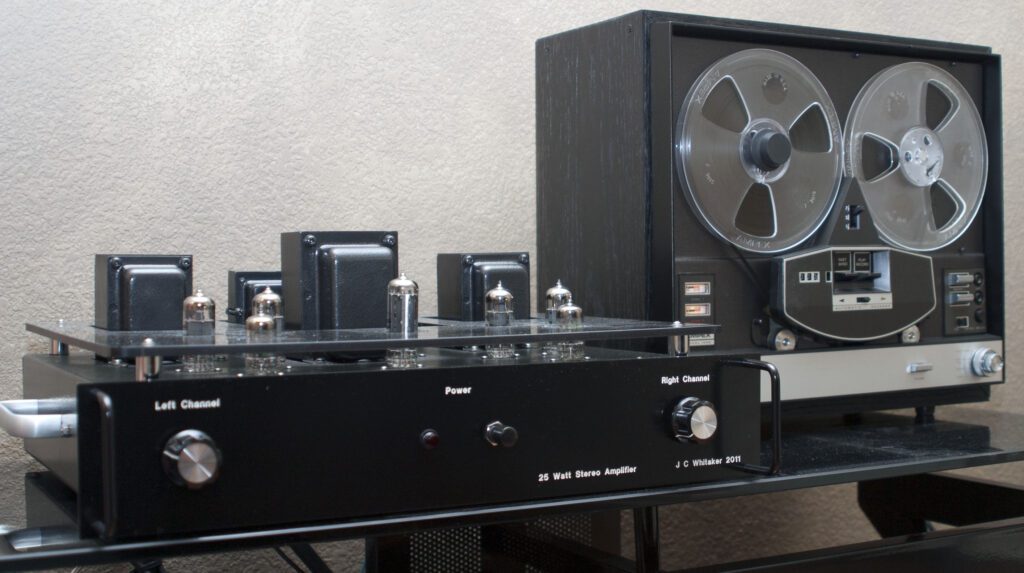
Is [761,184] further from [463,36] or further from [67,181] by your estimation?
[67,181]

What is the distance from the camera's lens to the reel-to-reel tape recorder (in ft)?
4.13

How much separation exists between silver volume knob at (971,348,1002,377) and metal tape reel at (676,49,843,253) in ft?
0.99

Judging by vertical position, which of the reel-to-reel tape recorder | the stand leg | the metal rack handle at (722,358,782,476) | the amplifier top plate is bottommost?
the stand leg

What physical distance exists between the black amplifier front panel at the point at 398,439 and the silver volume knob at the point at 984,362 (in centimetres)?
55

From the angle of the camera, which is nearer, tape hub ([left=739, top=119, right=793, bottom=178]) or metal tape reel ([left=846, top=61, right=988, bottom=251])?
tape hub ([left=739, top=119, right=793, bottom=178])

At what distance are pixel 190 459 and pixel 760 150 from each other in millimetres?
767

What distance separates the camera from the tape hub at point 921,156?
140cm

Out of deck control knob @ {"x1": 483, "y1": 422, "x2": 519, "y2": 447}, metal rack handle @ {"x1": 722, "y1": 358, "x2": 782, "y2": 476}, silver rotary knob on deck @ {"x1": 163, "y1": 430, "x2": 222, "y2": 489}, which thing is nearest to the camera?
silver rotary knob on deck @ {"x1": 163, "y1": 430, "x2": 222, "y2": 489}

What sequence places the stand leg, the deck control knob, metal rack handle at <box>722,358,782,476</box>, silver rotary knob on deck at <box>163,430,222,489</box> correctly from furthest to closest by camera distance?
the stand leg < metal rack handle at <box>722,358,782,476</box> < the deck control knob < silver rotary knob on deck at <box>163,430,222,489</box>

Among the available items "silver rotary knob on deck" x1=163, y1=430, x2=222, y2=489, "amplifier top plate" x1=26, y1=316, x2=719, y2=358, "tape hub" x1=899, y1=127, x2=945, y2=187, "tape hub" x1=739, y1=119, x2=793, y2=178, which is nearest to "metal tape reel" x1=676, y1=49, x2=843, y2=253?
"tape hub" x1=739, y1=119, x2=793, y2=178

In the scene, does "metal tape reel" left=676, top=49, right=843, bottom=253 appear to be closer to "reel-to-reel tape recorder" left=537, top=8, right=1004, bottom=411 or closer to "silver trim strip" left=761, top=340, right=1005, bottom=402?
"reel-to-reel tape recorder" left=537, top=8, right=1004, bottom=411

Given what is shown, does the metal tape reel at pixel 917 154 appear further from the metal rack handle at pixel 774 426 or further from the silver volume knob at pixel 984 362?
the metal rack handle at pixel 774 426

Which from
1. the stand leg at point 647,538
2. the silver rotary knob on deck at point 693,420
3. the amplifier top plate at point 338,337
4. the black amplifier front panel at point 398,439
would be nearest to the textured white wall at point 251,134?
the amplifier top plate at point 338,337

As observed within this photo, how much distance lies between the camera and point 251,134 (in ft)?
4.94
